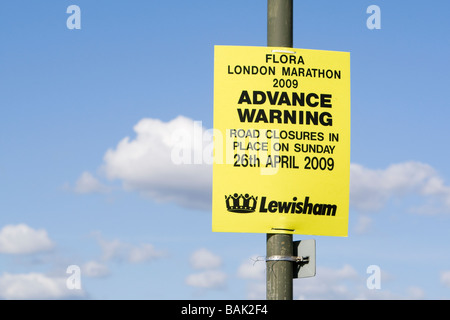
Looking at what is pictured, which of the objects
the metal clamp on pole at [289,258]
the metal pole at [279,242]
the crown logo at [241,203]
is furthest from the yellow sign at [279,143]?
the metal clamp on pole at [289,258]

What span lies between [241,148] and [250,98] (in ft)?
2.15

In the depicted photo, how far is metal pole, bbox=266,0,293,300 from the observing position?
6.23 metres

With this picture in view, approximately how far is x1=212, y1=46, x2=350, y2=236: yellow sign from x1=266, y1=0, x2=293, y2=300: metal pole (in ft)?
0.49

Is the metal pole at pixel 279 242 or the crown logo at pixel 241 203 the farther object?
the crown logo at pixel 241 203

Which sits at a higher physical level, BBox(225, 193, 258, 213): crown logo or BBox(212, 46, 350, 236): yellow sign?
BBox(212, 46, 350, 236): yellow sign

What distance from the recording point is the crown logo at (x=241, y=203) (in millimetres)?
6461

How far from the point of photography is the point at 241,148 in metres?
6.50

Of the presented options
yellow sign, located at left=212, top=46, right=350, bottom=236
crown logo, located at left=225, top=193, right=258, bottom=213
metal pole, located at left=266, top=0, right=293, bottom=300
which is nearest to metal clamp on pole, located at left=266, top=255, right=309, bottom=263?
metal pole, located at left=266, top=0, right=293, bottom=300

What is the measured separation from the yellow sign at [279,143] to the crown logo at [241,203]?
0.04ft

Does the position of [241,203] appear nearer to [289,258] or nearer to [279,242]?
[279,242]

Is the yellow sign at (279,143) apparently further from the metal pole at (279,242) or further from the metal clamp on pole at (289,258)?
the metal clamp on pole at (289,258)

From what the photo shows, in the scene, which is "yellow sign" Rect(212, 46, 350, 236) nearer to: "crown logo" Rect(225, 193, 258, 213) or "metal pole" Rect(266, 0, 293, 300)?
"crown logo" Rect(225, 193, 258, 213)
